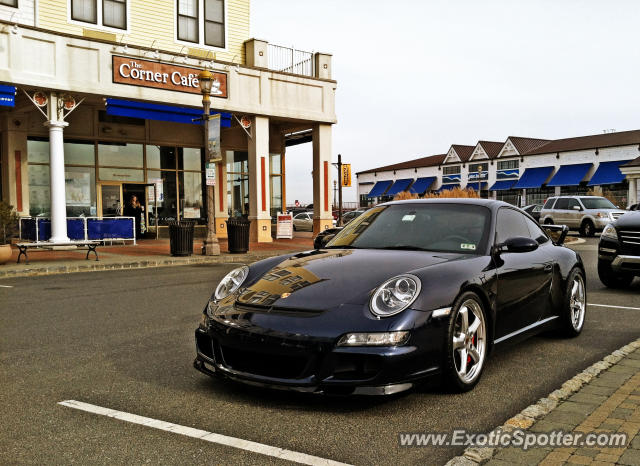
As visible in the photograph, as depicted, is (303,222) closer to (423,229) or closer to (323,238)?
(323,238)

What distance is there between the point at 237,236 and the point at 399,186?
2221 inches

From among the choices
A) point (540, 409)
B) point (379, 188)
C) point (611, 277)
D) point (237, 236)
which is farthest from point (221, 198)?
point (379, 188)

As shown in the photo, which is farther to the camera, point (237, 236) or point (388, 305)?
point (237, 236)

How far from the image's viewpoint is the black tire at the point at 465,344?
3.90 metres

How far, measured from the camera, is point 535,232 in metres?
5.80

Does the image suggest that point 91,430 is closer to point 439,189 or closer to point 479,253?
point 479,253

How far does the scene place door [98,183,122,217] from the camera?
22.2 meters

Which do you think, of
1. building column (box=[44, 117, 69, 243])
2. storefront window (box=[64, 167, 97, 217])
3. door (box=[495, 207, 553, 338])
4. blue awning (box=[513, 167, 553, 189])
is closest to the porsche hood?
door (box=[495, 207, 553, 338])

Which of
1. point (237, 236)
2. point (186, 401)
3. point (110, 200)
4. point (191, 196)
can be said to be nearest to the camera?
point (186, 401)

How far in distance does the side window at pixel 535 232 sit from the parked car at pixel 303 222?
30929 mm

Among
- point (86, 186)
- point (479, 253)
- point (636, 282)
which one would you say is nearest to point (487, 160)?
point (86, 186)

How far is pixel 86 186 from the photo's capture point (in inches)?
864

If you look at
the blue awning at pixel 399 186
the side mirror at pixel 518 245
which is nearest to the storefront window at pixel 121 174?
the side mirror at pixel 518 245

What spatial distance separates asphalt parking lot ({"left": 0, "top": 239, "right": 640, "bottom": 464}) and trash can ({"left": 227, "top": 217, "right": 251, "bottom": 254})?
33.9 feet
